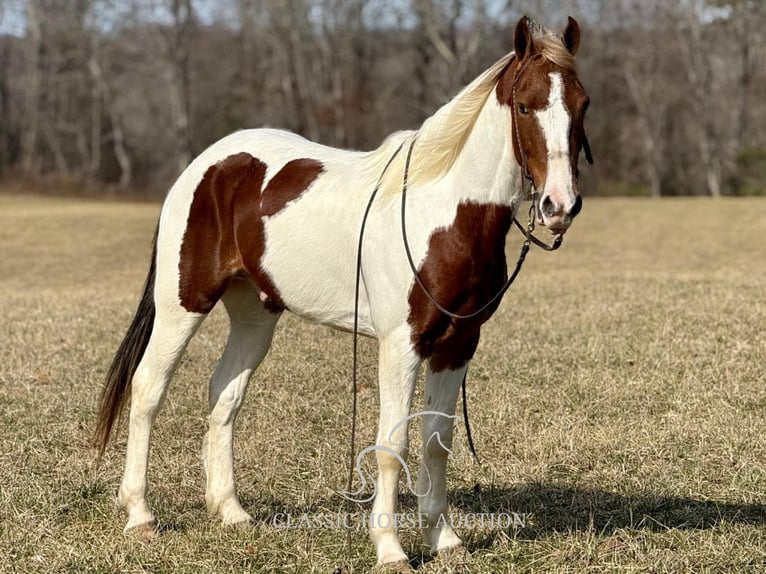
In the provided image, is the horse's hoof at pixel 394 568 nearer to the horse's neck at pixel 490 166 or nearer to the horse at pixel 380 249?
the horse at pixel 380 249

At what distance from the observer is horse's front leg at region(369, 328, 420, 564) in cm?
356

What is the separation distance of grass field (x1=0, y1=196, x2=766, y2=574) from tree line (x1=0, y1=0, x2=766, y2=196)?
28.0 metres

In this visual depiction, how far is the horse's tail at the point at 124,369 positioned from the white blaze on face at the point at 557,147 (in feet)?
7.33

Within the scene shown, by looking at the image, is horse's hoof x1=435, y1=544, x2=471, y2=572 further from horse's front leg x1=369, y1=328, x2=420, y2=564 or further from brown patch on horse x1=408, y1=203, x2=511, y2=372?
brown patch on horse x1=408, y1=203, x2=511, y2=372

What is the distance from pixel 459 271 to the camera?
3.49 metres

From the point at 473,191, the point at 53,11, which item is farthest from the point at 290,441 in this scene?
the point at 53,11

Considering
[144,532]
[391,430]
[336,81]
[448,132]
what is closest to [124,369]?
[144,532]

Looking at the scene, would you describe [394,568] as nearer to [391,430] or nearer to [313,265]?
[391,430]

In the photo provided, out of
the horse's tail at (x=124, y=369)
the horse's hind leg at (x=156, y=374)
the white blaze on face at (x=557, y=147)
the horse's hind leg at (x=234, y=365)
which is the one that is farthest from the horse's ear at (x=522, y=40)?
the horse's tail at (x=124, y=369)

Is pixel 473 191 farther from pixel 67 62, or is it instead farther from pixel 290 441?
pixel 67 62

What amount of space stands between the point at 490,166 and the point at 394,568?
1657mm

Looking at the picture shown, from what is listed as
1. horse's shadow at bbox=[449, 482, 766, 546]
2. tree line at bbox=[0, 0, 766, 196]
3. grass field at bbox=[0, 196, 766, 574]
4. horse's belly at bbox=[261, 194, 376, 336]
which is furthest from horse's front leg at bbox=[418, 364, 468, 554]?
tree line at bbox=[0, 0, 766, 196]

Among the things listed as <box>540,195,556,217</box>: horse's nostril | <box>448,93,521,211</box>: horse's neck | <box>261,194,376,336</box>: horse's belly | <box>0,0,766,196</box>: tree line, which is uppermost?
<box>0,0,766,196</box>: tree line

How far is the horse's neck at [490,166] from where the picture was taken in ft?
11.3
